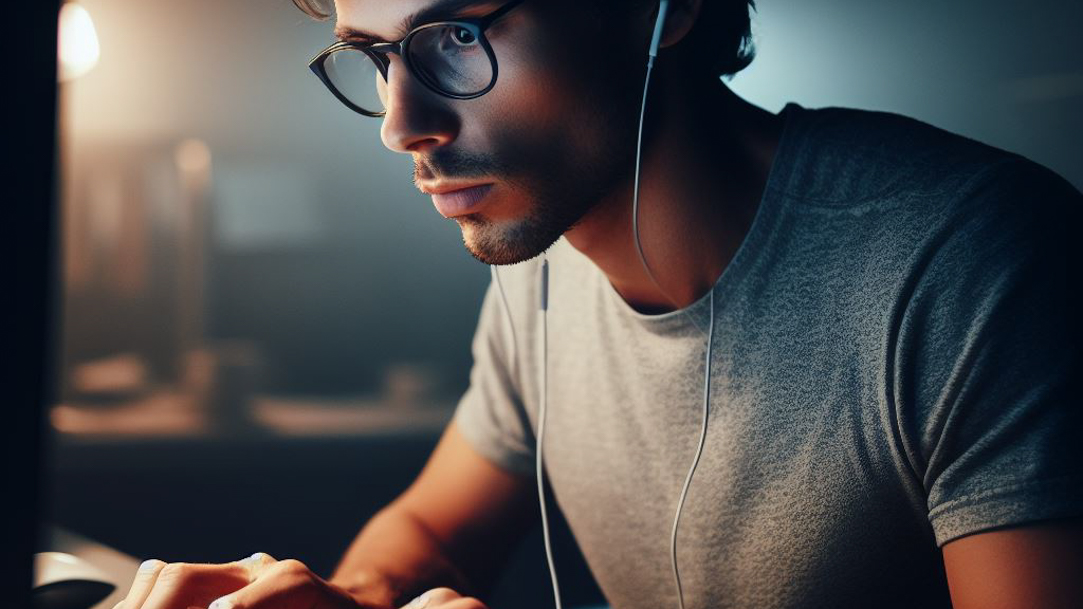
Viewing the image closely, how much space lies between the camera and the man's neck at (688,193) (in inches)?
34.5

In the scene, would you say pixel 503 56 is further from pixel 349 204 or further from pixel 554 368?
pixel 349 204

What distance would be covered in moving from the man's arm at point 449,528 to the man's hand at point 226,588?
0.27 metres

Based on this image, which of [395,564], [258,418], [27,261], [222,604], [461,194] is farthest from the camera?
[258,418]

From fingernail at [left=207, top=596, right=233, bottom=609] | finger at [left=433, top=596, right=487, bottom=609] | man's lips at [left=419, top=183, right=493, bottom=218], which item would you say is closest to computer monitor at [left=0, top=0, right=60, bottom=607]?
fingernail at [left=207, top=596, right=233, bottom=609]

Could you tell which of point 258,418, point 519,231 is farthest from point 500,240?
point 258,418

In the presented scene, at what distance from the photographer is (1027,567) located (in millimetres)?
647

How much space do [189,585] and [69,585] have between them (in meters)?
0.15

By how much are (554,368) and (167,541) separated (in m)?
1.30

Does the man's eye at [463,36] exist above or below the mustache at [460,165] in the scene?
above

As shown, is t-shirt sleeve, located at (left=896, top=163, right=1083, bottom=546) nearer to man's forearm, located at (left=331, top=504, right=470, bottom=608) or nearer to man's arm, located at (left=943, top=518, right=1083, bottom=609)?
man's arm, located at (left=943, top=518, right=1083, bottom=609)

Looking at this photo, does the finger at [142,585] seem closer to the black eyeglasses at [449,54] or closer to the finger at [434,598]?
the finger at [434,598]

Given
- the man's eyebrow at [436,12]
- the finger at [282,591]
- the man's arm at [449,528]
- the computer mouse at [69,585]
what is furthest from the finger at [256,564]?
the man's eyebrow at [436,12]

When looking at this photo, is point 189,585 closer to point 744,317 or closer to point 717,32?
point 744,317

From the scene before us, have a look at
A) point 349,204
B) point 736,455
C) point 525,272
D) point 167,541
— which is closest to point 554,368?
point 525,272
